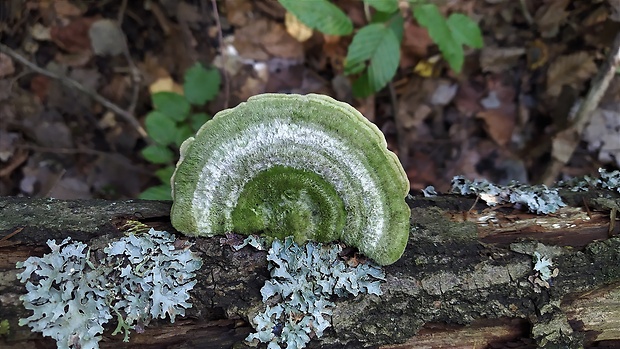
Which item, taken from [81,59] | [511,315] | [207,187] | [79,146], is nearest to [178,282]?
[207,187]

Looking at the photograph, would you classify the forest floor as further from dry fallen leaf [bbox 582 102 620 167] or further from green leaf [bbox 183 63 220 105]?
green leaf [bbox 183 63 220 105]

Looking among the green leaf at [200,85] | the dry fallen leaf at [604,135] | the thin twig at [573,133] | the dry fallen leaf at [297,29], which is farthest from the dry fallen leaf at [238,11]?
the dry fallen leaf at [604,135]

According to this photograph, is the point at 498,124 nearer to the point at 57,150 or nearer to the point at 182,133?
the point at 182,133

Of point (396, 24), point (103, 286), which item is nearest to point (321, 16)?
point (396, 24)

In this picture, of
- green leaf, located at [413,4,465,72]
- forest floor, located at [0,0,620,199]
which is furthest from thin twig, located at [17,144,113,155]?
green leaf, located at [413,4,465,72]

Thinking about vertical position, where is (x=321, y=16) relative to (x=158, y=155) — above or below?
above

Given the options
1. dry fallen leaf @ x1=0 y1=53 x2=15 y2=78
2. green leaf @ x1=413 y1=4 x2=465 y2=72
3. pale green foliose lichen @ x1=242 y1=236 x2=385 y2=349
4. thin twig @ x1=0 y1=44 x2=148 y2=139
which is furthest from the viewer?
dry fallen leaf @ x1=0 y1=53 x2=15 y2=78

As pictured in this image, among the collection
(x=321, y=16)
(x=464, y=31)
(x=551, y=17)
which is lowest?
(x=321, y=16)
